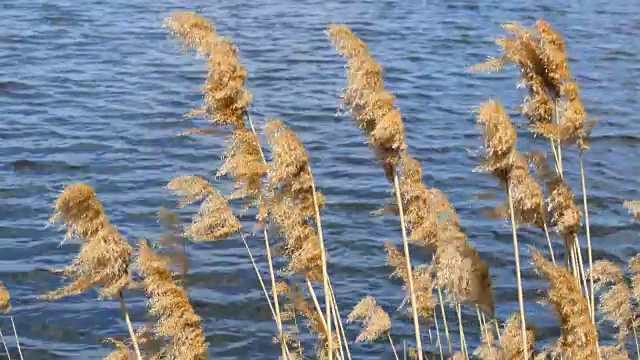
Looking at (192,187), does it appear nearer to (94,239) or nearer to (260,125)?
(260,125)

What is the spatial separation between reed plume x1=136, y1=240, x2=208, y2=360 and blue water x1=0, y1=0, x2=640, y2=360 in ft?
4.00

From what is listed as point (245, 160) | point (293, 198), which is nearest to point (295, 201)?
point (293, 198)

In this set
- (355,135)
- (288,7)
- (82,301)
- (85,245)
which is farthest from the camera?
(288,7)

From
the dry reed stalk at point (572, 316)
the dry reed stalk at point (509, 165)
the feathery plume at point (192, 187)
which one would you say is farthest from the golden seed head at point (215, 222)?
the dry reed stalk at point (572, 316)

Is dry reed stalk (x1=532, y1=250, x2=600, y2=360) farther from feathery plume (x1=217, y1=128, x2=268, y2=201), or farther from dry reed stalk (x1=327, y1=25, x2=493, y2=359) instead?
feathery plume (x1=217, y1=128, x2=268, y2=201)

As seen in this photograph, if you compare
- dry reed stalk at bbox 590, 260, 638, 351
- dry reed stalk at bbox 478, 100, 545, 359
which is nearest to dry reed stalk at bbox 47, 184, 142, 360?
dry reed stalk at bbox 478, 100, 545, 359

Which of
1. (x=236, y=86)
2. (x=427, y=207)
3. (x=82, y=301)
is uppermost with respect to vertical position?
(x=236, y=86)

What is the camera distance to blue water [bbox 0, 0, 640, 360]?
27.8ft

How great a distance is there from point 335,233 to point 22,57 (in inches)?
278

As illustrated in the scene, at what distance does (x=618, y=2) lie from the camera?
19.0 meters

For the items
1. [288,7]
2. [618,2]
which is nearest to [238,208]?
[288,7]

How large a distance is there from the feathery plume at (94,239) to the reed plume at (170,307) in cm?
19

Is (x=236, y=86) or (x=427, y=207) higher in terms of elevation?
(x=236, y=86)

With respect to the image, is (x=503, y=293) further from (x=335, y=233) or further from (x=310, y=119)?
(x=310, y=119)
